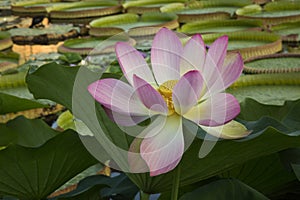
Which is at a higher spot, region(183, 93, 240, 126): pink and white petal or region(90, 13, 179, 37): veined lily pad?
region(183, 93, 240, 126): pink and white petal

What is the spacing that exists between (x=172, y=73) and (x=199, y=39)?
0.04 m

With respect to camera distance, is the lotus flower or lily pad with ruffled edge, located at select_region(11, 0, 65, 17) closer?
the lotus flower

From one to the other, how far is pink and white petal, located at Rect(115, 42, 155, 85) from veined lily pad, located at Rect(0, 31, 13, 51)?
3.44 meters

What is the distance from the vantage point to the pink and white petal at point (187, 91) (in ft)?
1.37

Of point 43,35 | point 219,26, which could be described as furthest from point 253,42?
point 43,35

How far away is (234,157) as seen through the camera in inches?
18.4

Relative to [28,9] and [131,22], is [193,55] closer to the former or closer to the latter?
[131,22]

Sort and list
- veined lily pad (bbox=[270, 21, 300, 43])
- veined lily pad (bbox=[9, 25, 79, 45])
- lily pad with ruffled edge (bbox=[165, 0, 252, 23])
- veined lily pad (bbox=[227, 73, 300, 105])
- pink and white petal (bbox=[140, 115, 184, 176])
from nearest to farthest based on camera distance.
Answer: pink and white petal (bbox=[140, 115, 184, 176]) → veined lily pad (bbox=[227, 73, 300, 105]) → veined lily pad (bbox=[270, 21, 300, 43]) → veined lily pad (bbox=[9, 25, 79, 45]) → lily pad with ruffled edge (bbox=[165, 0, 252, 23])

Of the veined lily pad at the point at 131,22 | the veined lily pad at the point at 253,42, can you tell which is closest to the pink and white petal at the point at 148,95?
the veined lily pad at the point at 253,42

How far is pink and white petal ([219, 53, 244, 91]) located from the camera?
428mm

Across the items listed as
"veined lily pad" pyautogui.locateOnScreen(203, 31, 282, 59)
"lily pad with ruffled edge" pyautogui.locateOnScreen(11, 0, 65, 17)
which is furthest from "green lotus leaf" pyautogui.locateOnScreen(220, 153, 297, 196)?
"lily pad with ruffled edge" pyautogui.locateOnScreen(11, 0, 65, 17)

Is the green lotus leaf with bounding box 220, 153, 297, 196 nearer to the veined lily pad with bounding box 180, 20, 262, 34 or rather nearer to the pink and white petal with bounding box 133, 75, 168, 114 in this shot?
the pink and white petal with bounding box 133, 75, 168, 114

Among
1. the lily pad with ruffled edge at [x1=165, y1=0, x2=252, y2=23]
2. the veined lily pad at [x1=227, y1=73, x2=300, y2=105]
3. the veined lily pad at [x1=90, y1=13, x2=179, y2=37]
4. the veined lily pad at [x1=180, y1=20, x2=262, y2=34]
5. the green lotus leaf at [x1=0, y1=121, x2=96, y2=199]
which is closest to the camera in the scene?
the green lotus leaf at [x1=0, y1=121, x2=96, y2=199]

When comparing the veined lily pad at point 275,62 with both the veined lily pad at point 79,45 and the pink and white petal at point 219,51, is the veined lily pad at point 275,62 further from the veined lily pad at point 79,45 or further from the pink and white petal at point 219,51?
the pink and white petal at point 219,51
